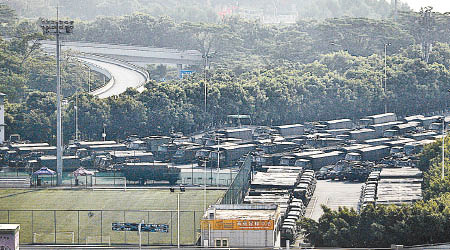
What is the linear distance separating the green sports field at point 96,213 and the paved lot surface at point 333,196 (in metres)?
5.50

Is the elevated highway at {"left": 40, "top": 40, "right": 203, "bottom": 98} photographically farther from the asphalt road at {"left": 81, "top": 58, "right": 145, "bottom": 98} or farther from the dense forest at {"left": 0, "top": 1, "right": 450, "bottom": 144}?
the dense forest at {"left": 0, "top": 1, "right": 450, "bottom": 144}

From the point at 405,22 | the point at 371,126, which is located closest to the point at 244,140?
the point at 371,126

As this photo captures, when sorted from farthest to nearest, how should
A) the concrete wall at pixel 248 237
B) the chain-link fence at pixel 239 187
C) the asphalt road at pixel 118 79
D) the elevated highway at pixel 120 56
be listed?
1. the elevated highway at pixel 120 56
2. the asphalt road at pixel 118 79
3. the chain-link fence at pixel 239 187
4. the concrete wall at pixel 248 237

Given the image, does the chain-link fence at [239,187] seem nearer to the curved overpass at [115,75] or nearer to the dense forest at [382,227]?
the dense forest at [382,227]

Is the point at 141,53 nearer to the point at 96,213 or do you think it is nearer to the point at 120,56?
the point at 120,56

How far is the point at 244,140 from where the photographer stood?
81438mm

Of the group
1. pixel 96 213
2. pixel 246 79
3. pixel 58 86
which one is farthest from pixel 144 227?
pixel 246 79

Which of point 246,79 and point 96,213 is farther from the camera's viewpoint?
point 246,79

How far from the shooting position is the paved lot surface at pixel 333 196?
55.1 meters

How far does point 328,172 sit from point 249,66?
73.2 meters

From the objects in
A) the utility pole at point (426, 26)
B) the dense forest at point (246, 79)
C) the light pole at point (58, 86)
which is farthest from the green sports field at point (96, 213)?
the utility pole at point (426, 26)

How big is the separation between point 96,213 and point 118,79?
69.2m

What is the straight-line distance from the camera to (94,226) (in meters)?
46.9

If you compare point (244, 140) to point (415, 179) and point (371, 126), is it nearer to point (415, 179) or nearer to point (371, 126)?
point (371, 126)
